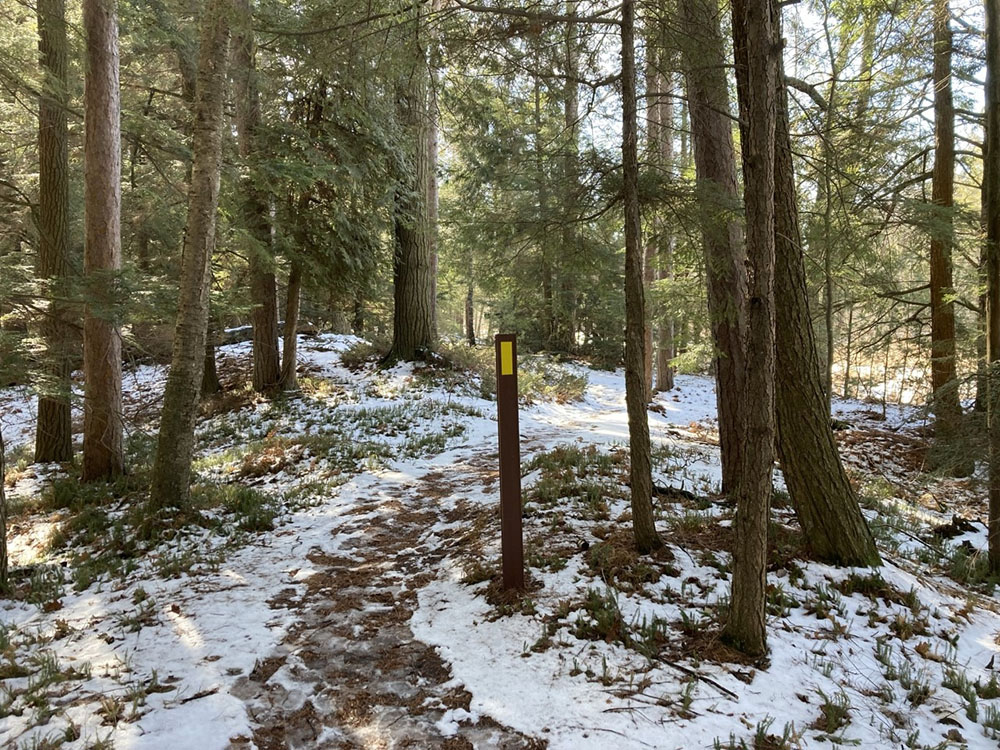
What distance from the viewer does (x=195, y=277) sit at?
6230 mm

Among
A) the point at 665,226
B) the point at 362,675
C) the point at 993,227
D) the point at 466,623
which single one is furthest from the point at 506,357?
the point at 993,227

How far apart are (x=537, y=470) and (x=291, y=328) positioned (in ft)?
27.5

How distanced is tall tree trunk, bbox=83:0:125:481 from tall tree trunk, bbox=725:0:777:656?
26.8 ft

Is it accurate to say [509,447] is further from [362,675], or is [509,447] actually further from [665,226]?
[665,226]

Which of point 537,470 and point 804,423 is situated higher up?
point 804,423

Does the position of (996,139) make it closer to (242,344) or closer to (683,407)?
(683,407)

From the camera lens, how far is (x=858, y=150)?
5.89 m

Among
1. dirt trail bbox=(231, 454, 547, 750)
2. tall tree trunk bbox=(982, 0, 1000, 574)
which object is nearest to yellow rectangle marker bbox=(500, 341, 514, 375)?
dirt trail bbox=(231, 454, 547, 750)

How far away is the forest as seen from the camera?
10.5ft

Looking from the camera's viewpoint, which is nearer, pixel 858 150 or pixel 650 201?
pixel 650 201

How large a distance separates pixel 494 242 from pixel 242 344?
679 inches

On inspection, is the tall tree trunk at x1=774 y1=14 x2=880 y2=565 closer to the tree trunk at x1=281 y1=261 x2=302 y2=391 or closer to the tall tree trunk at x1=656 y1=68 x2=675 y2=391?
the tall tree trunk at x1=656 y1=68 x2=675 y2=391

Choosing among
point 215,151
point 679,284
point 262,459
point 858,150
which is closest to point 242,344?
point 262,459

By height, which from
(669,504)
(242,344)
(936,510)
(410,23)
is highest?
(410,23)
